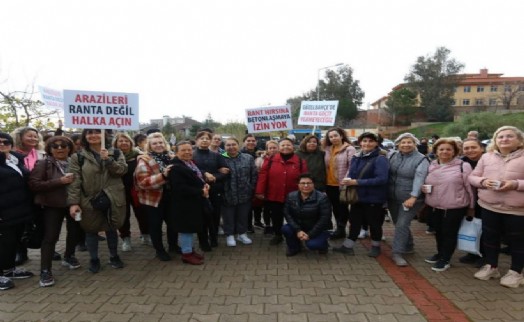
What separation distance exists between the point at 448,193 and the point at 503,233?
0.77 m

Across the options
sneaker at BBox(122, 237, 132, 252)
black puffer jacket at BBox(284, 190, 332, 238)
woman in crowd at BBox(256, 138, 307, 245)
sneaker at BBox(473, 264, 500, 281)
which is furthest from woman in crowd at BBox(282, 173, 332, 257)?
sneaker at BBox(122, 237, 132, 252)

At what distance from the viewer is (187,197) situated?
4.79m

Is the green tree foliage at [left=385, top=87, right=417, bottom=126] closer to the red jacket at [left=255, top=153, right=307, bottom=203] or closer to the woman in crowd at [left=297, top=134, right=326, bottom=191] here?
the woman in crowd at [left=297, top=134, right=326, bottom=191]

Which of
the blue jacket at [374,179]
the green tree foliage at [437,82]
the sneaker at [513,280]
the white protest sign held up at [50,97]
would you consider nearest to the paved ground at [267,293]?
the sneaker at [513,280]

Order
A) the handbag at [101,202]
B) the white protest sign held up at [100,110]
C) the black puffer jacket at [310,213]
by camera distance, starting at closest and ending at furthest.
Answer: the handbag at [101,202]
the white protest sign held up at [100,110]
the black puffer jacket at [310,213]

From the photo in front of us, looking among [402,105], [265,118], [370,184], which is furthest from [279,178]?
[402,105]

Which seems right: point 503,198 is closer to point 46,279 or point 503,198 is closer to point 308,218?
point 308,218

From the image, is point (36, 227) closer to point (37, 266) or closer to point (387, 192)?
point (37, 266)

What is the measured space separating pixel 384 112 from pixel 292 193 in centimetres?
6341

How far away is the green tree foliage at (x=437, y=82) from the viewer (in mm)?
58312

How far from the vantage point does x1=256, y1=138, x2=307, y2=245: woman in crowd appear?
18.2 ft

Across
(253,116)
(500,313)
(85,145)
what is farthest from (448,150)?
(85,145)

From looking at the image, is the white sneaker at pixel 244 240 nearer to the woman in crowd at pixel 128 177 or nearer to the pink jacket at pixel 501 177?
the woman in crowd at pixel 128 177

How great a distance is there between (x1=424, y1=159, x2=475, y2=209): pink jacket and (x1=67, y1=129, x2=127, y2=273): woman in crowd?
4.19 m
